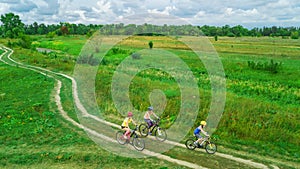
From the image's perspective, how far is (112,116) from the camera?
16391 millimetres

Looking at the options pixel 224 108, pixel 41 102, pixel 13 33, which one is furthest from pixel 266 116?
pixel 13 33

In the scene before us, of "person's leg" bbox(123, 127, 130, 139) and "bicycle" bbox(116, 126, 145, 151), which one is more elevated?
"person's leg" bbox(123, 127, 130, 139)

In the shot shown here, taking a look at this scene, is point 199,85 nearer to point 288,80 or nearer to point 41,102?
point 288,80

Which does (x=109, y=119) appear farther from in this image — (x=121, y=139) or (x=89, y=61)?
(x=89, y=61)

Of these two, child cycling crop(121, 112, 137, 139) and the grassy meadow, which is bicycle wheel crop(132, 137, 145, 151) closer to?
child cycling crop(121, 112, 137, 139)

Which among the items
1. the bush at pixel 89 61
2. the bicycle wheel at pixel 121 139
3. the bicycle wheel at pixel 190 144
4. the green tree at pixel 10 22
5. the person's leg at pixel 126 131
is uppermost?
the green tree at pixel 10 22


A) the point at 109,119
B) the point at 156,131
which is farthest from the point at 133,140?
the point at 109,119

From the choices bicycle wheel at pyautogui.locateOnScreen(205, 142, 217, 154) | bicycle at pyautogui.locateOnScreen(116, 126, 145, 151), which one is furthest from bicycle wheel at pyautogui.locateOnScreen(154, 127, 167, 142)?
bicycle wheel at pyautogui.locateOnScreen(205, 142, 217, 154)

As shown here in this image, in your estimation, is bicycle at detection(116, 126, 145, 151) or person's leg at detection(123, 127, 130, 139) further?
person's leg at detection(123, 127, 130, 139)

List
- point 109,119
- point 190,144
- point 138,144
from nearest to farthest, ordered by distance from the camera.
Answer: point 138,144 < point 190,144 < point 109,119

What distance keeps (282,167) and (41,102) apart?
14970 mm

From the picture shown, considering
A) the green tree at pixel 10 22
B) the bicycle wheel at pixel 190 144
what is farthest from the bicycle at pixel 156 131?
the green tree at pixel 10 22

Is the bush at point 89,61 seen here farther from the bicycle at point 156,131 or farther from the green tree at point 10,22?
the green tree at point 10,22

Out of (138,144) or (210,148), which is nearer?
(210,148)
